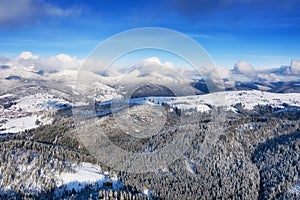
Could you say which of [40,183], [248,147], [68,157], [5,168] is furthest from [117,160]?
[248,147]

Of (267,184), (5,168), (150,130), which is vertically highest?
(150,130)

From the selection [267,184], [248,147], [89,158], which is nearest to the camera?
[267,184]

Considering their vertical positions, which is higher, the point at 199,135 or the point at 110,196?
the point at 199,135

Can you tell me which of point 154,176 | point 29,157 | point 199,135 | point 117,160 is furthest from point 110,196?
point 199,135

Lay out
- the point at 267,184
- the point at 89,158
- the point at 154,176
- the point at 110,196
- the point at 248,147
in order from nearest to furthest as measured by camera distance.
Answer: the point at 110,196 → the point at 154,176 → the point at 267,184 → the point at 89,158 → the point at 248,147

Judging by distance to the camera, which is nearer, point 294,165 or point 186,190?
point 186,190

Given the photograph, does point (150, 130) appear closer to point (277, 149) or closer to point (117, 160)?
point (117, 160)

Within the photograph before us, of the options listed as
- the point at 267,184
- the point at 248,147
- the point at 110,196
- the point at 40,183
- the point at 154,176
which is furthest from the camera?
the point at 248,147

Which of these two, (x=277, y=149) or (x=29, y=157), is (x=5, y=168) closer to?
(x=29, y=157)

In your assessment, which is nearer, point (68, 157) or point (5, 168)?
point (5, 168)
